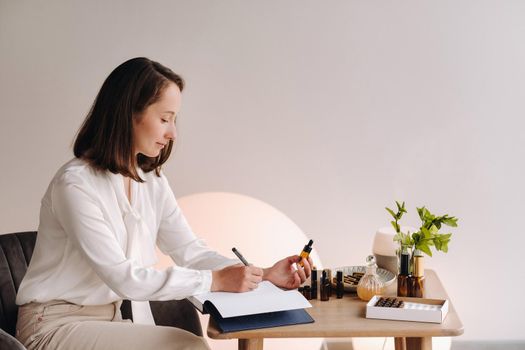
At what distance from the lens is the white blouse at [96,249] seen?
1615 mm

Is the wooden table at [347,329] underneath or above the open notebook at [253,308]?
underneath

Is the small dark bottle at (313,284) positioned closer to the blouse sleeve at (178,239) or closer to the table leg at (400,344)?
the blouse sleeve at (178,239)

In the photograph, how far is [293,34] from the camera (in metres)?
2.73

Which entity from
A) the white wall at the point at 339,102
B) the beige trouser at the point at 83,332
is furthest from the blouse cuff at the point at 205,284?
the white wall at the point at 339,102

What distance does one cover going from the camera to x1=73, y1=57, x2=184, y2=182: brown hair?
172 cm

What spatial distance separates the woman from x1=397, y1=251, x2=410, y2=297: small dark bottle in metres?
0.25

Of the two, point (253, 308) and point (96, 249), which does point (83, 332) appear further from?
point (253, 308)

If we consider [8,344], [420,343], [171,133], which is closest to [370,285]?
[420,343]

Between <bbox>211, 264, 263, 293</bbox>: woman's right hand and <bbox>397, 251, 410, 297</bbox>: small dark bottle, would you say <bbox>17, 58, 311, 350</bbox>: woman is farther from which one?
<bbox>397, 251, 410, 297</bbox>: small dark bottle

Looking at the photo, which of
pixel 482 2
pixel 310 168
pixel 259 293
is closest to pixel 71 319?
pixel 259 293

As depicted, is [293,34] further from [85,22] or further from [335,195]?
[85,22]

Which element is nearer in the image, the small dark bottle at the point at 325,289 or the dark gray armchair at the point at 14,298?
the small dark bottle at the point at 325,289

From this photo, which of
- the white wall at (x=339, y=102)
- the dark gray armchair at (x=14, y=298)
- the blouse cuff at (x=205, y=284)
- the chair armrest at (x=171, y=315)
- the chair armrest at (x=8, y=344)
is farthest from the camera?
the white wall at (x=339, y=102)

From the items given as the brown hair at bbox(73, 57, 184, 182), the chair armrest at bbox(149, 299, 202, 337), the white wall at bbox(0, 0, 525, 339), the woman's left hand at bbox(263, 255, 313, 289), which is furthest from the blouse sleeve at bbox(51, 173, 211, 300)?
the white wall at bbox(0, 0, 525, 339)
